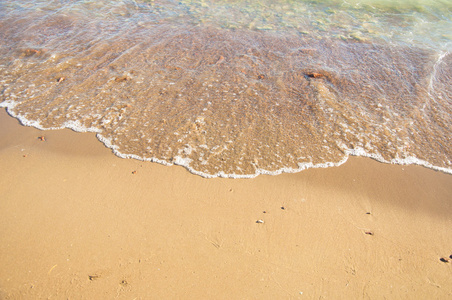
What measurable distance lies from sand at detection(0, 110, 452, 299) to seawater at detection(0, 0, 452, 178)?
1.18 ft

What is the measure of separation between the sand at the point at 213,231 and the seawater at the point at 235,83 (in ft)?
1.18

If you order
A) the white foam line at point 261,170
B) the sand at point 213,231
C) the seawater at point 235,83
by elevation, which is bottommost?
the sand at point 213,231

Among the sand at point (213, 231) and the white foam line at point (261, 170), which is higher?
the white foam line at point (261, 170)

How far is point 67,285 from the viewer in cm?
235

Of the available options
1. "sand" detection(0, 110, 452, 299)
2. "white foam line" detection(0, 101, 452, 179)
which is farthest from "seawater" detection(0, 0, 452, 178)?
"sand" detection(0, 110, 452, 299)

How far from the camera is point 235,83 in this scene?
16.6ft

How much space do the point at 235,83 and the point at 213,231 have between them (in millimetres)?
3047

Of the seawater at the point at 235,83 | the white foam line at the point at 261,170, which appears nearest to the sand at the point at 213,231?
the white foam line at the point at 261,170

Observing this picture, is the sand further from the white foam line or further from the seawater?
the seawater

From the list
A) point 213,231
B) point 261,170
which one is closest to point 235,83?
point 261,170

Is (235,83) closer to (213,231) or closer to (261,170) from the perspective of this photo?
(261,170)

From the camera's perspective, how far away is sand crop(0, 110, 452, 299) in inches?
94.7

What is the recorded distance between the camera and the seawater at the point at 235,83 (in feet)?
12.6

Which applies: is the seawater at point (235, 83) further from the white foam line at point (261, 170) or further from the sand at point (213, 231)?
the sand at point (213, 231)
